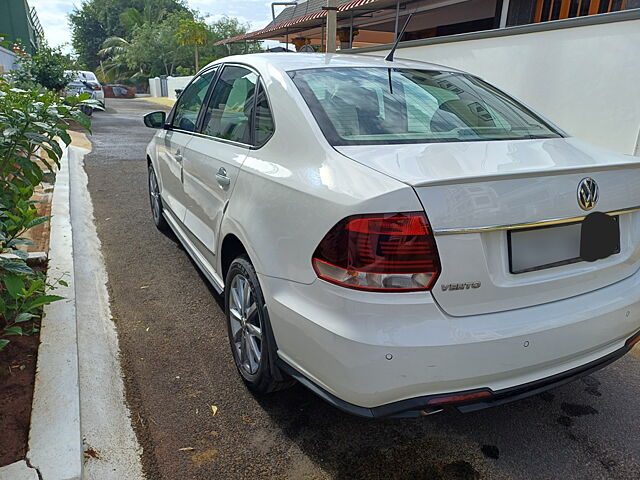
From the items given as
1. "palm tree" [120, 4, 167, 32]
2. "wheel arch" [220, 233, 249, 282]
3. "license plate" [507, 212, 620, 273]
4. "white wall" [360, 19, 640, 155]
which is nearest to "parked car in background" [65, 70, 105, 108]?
"white wall" [360, 19, 640, 155]

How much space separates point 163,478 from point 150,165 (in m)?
3.73

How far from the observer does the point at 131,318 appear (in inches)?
136

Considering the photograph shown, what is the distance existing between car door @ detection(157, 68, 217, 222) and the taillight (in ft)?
7.33

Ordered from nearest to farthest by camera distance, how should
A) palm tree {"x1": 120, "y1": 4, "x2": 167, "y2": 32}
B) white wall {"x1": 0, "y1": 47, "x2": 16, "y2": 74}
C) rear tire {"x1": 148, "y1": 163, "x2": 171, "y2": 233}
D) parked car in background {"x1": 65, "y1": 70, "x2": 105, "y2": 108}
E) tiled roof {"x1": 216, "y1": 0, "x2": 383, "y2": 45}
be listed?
rear tire {"x1": 148, "y1": 163, "x2": 171, "y2": 233}
tiled roof {"x1": 216, "y1": 0, "x2": 383, "y2": 45}
white wall {"x1": 0, "y1": 47, "x2": 16, "y2": 74}
parked car in background {"x1": 65, "y1": 70, "x2": 105, "y2": 108}
palm tree {"x1": 120, "y1": 4, "x2": 167, "y2": 32}

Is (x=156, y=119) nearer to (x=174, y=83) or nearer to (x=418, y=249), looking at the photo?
(x=418, y=249)

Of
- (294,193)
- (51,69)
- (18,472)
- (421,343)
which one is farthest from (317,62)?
(51,69)

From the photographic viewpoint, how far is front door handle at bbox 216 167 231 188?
2730mm

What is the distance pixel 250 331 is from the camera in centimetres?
254

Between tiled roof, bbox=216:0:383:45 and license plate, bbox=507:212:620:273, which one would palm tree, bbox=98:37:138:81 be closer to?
tiled roof, bbox=216:0:383:45

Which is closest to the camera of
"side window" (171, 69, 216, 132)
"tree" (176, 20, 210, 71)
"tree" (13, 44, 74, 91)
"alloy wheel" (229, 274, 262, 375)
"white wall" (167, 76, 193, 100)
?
"alloy wheel" (229, 274, 262, 375)

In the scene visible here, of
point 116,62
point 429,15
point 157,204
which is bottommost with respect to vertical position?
point 157,204

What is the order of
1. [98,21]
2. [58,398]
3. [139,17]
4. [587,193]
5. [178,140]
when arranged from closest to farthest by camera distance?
[587,193] → [58,398] → [178,140] → [139,17] → [98,21]

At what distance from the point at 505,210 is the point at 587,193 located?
415 millimetres

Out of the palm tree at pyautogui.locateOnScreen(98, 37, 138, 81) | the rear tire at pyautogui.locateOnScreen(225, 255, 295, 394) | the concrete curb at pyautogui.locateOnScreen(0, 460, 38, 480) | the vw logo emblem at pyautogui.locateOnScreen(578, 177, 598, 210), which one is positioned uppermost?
the palm tree at pyautogui.locateOnScreen(98, 37, 138, 81)
